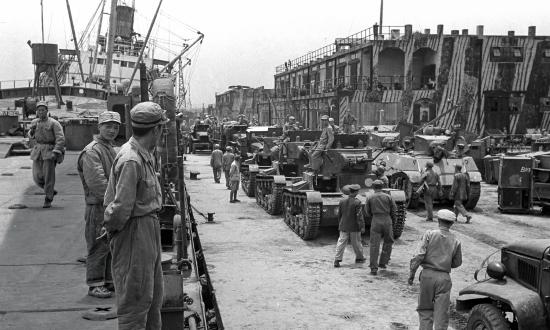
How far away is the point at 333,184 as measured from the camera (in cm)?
1578

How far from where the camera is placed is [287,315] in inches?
326

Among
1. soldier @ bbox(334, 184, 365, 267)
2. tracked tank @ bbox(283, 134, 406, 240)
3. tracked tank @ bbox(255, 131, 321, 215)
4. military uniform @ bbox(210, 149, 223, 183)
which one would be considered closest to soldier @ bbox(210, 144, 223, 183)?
military uniform @ bbox(210, 149, 223, 183)

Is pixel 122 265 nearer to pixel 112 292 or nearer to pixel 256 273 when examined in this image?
pixel 112 292

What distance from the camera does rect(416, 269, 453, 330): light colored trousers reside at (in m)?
6.89

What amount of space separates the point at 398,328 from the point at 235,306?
231 cm

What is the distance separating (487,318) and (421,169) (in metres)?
12.5

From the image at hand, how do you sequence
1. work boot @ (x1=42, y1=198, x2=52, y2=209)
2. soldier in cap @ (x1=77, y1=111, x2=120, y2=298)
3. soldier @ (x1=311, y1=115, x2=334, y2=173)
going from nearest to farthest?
soldier in cap @ (x1=77, y1=111, x2=120, y2=298)
work boot @ (x1=42, y1=198, x2=52, y2=209)
soldier @ (x1=311, y1=115, x2=334, y2=173)

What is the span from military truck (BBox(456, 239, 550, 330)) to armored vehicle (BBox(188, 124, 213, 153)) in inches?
1353

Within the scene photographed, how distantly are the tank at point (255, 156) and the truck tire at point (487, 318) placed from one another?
14.5m

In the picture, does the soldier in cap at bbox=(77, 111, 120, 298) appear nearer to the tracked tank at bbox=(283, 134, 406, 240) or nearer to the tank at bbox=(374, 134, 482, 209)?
the tracked tank at bbox=(283, 134, 406, 240)

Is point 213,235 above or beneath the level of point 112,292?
beneath

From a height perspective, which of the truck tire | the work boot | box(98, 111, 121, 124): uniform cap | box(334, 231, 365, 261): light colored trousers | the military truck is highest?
box(98, 111, 121, 124): uniform cap

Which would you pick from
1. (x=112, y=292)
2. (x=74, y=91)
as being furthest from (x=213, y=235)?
(x=74, y=91)

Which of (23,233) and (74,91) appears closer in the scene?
(23,233)
